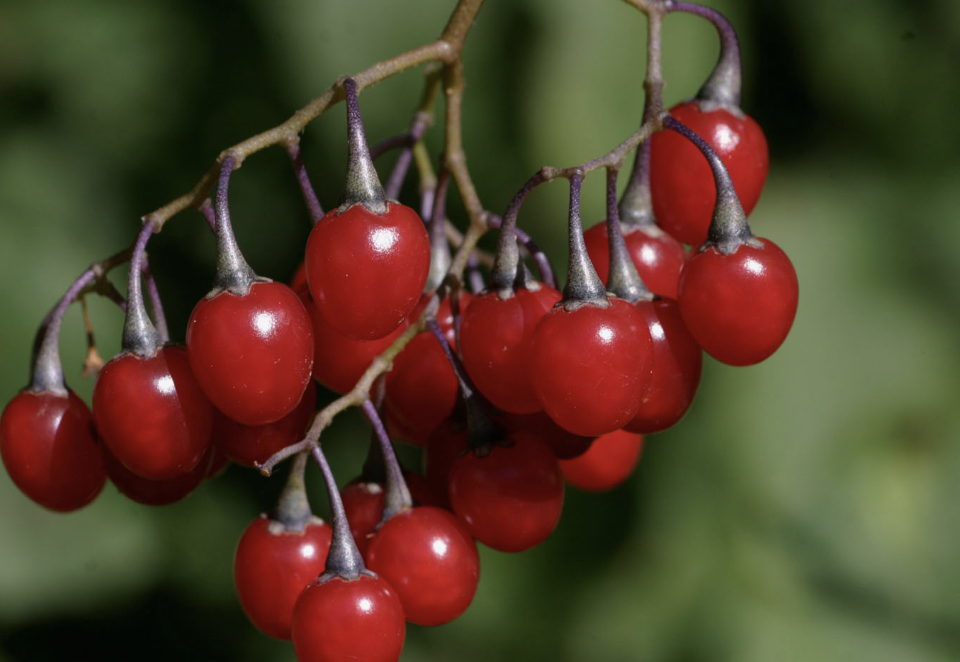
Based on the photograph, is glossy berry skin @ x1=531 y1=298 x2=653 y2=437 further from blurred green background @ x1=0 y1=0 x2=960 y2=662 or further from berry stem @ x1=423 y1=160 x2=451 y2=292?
blurred green background @ x1=0 y1=0 x2=960 y2=662

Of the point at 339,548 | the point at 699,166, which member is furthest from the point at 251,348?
the point at 699,166

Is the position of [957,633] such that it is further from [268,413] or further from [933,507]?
[268,413]

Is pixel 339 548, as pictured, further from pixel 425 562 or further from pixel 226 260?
pixel 226 260

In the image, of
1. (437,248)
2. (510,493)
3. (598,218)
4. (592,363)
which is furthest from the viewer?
(598,218)

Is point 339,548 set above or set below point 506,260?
below

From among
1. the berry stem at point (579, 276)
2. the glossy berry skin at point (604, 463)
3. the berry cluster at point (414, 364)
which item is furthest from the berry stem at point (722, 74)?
the glossy berry skin at point (604, 463)

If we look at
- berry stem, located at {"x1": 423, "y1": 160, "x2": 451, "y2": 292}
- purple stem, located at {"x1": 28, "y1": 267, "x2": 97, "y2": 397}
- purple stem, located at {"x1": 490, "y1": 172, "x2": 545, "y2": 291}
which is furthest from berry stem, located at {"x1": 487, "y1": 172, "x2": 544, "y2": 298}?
purple stem, located at {"x1": 28, "y1": 267, "x2": 97, "y2": 397}
